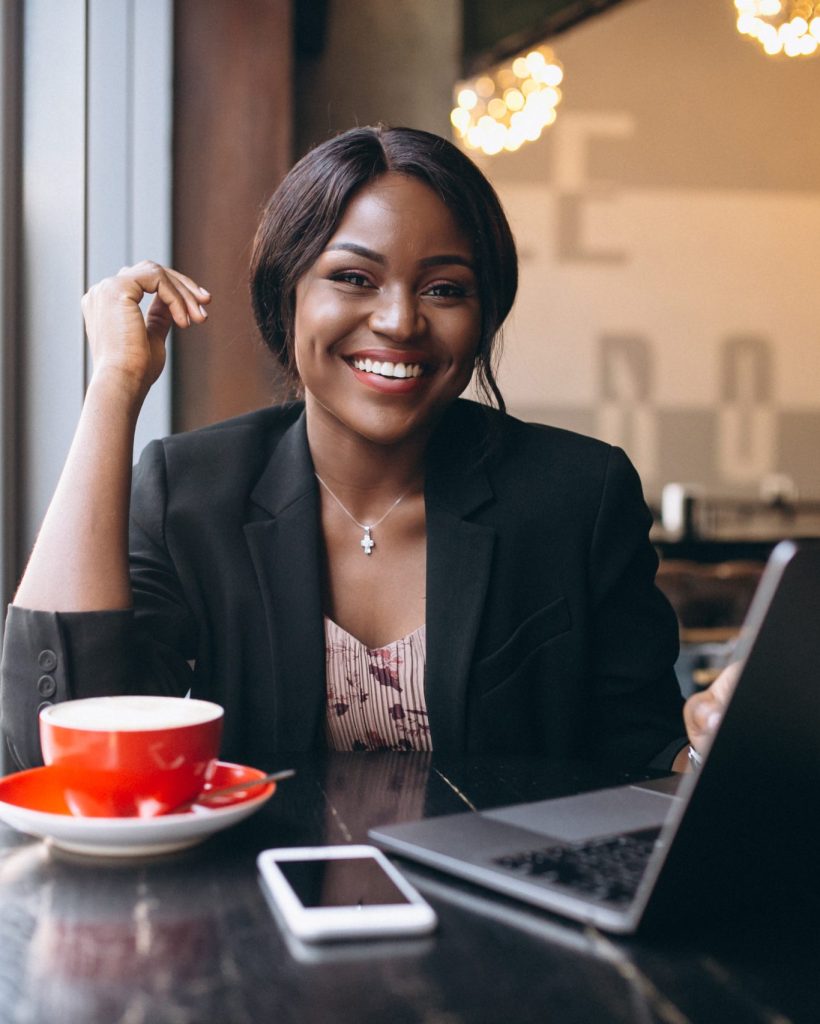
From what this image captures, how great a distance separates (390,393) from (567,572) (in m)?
0.33

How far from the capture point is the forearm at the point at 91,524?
48.0 inches

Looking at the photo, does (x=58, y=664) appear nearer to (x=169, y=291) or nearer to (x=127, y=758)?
(x=127, y=758)

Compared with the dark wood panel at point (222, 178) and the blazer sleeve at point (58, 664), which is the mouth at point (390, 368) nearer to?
the blazer sleeve at point (58, 664)

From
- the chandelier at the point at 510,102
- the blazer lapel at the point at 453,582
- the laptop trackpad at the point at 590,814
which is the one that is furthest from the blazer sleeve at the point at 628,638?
the chandelier at the point at 510,102

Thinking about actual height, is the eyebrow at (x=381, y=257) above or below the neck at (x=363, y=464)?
above

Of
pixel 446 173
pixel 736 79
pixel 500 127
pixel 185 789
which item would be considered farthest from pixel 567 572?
pixel 736 79

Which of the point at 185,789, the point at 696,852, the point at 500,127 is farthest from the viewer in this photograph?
the point at 500,127

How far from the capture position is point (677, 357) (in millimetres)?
6902

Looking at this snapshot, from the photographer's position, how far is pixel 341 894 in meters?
0.69

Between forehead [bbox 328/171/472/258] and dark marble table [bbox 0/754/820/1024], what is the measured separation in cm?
86

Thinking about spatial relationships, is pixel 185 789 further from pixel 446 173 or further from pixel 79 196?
pixel 79 196

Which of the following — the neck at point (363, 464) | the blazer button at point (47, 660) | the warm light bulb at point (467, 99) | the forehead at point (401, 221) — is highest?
the warm light bulb at point (467, 99)

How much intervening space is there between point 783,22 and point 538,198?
290cm

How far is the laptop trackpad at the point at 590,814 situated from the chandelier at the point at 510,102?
4686 mm
